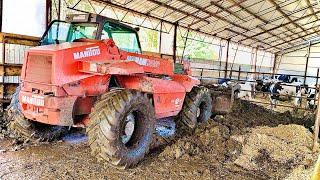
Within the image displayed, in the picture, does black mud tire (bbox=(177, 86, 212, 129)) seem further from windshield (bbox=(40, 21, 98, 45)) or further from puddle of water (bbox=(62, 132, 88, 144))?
windshield (bbox=(40, 21, 98, 45))

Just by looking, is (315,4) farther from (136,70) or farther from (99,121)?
(99,121)

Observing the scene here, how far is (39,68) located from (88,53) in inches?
28.5

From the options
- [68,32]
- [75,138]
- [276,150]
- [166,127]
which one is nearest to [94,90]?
[68,32]

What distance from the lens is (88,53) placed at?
171 inches

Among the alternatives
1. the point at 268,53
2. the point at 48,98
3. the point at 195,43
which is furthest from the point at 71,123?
the point at 268,53

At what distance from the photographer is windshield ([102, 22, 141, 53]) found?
196 inches

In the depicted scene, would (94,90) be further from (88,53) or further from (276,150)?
(276,150)

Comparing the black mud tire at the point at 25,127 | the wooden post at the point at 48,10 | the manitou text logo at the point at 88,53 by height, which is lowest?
the black mud tire at the point at 25,127

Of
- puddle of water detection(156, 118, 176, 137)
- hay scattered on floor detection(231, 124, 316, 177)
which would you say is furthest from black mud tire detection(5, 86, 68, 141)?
hay scattered on floor detection(231, 124, 316, 177)

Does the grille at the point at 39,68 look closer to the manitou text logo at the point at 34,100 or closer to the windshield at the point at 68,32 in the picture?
the manitou text logo at the point at 34,100

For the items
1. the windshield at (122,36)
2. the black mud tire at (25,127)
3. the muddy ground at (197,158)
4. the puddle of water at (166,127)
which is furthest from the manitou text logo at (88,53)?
the puddle of water at (166,127)

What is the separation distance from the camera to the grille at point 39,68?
13.6ft

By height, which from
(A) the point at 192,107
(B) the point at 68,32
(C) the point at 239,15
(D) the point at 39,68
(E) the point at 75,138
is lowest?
(E) the point at 75,138

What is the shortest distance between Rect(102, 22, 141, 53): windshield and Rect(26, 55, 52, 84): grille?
3.60 feet
